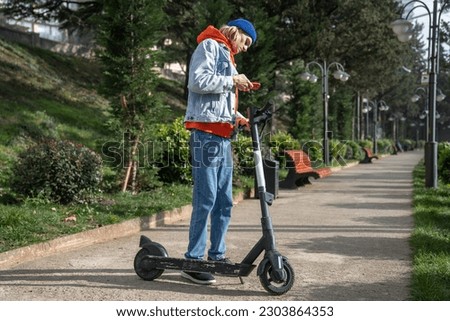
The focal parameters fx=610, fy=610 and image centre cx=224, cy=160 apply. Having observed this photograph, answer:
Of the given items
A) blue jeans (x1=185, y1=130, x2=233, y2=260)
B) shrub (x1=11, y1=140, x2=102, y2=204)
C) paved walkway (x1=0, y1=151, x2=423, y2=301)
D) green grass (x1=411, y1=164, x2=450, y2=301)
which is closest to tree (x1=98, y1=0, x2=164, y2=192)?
shrub (x1=11, y1=140, x2=102, y2=204)

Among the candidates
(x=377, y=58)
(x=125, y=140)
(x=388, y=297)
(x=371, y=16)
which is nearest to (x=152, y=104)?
(x=125, y=140)

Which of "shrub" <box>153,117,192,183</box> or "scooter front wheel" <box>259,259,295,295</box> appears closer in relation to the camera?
"scooter front wheel" <box>259,259,295,295</box>

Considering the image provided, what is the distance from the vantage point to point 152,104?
10375 mm

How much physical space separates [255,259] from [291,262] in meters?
1.22

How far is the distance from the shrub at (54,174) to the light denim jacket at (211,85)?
3893 mm

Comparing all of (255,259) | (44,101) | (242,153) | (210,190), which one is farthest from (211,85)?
(44,101)

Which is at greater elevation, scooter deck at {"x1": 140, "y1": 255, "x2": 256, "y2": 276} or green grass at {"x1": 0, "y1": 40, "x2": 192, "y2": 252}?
green grass at {"x1": 0, "y1": 40, "x2": 192, "y2": 252}

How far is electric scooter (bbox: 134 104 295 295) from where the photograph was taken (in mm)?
4453

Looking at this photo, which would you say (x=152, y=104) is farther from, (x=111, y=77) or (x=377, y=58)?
(x=377, y=58)

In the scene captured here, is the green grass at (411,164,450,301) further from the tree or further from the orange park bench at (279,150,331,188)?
the tree

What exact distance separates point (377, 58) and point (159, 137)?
24.9m

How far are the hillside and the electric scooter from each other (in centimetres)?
540

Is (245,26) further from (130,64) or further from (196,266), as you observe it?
(130,64)

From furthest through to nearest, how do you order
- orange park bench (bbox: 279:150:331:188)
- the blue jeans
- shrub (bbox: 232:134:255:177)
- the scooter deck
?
orange park bench (bbox: 279:150:331:188) < shrub (bbox: 232:134:255:177) < the blue jeans < the scooter deck
